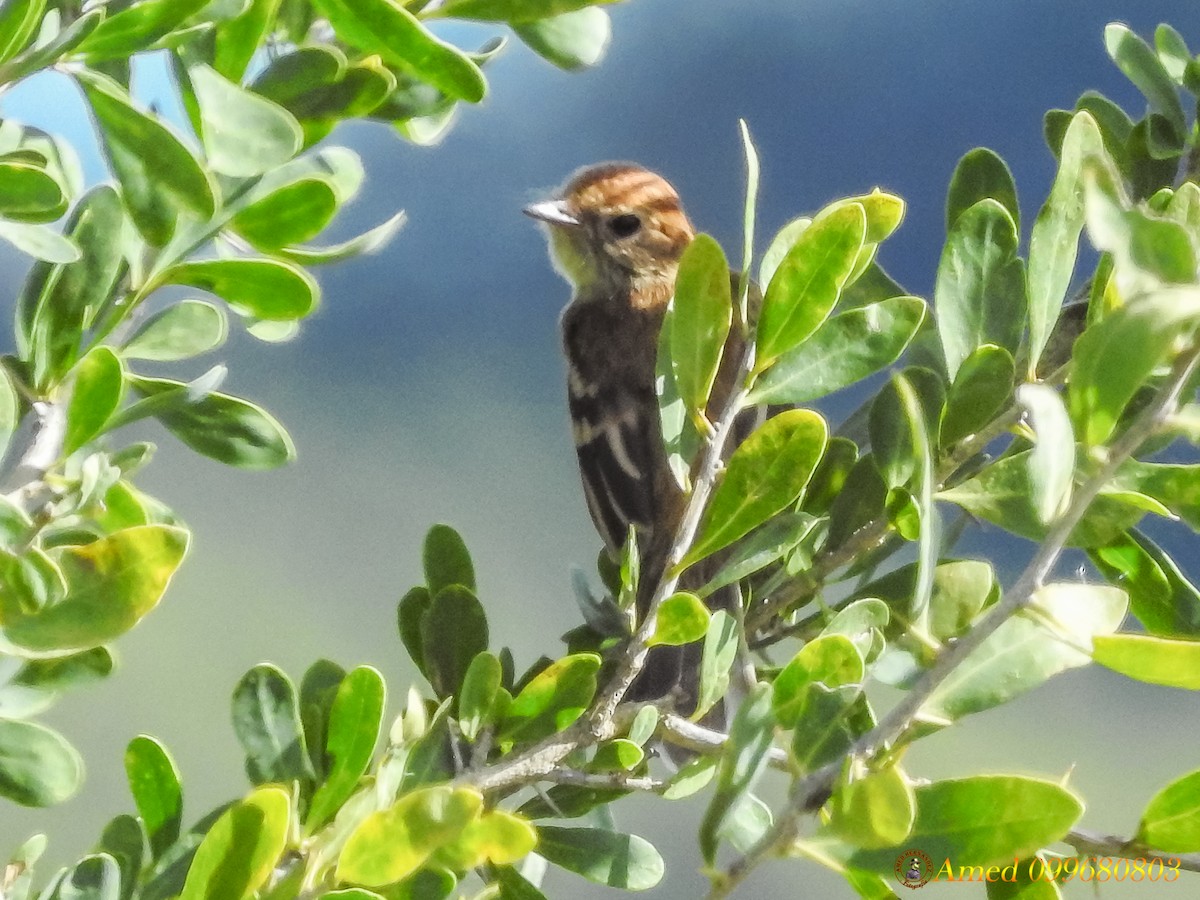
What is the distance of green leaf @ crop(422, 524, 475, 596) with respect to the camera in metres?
0.76

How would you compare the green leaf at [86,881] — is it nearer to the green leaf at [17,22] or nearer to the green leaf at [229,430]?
the green leaf at [229,430]

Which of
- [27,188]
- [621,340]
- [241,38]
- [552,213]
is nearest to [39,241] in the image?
[27,188]

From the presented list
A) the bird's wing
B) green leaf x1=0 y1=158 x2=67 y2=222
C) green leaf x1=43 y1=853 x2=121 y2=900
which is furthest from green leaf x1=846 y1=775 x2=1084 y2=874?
the bird's wing

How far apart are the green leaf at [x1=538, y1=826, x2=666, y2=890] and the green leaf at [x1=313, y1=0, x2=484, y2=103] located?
397 millimetres

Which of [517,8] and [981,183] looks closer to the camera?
[517,8]

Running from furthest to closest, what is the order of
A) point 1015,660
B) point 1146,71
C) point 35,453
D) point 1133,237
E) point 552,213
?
point 552,213 < point 1146,71 < point 35,453 < point 1015,660 < point 1133,237

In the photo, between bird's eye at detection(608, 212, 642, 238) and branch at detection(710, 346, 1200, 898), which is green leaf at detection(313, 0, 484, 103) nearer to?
branch at detection(710, 346, 1200, 898)

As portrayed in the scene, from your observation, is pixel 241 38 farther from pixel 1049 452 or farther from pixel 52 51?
pixel 1049 452

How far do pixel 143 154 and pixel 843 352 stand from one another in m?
0.33

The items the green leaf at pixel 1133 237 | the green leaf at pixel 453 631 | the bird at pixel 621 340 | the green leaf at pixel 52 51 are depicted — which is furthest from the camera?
the bird at pixel 621 340

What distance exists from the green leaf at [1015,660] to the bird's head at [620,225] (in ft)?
5.07

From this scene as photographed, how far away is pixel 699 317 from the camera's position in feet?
1.91

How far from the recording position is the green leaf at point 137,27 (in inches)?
19.3

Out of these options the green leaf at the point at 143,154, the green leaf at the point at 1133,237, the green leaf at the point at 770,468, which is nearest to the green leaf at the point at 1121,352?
the green leaf at the point at 1133,237
